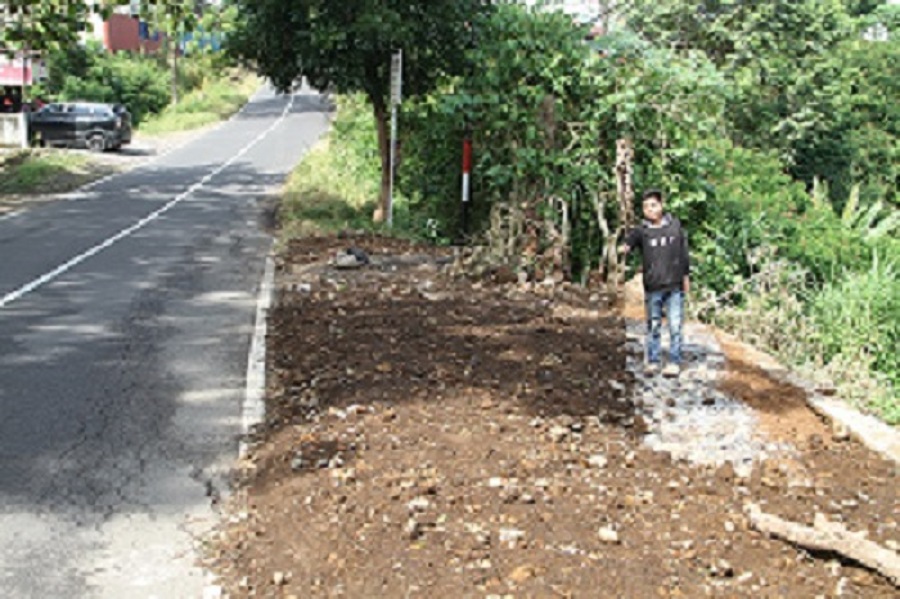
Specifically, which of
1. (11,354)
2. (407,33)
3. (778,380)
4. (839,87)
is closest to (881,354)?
(778,380)

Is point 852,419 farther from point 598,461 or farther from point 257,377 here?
point 257,377

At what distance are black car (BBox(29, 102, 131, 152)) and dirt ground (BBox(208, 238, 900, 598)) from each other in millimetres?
30565

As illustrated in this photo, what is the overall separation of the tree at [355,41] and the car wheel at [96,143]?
21.5 metres

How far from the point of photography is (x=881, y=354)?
12117mm

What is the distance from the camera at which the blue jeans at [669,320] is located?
8109mm

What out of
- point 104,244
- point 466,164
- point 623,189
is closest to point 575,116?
point 466,164

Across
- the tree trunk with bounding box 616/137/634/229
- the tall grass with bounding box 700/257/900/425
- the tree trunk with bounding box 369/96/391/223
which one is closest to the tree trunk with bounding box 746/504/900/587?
the tall grass with bounding box 700/257/900/425

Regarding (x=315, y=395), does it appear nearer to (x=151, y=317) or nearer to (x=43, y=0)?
(x=151, y=317)

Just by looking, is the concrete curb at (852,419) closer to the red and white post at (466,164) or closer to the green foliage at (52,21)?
the red and white post at (466,164)

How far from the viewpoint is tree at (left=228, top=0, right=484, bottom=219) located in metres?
15.8

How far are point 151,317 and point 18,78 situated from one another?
30017 mm

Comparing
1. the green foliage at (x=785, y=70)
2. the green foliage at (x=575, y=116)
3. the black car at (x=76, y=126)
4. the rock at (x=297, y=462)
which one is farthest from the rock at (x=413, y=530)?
the black car at (x=76, y=126)

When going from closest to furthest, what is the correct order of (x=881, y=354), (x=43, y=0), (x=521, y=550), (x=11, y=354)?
1. (x=521, y=550)
2. (x=11, y=354)
3. (x=881, y=354)
4. (x=43, y=0)

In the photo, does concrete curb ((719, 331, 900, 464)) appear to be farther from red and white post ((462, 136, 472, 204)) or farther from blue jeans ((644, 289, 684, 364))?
red and white post ((462, 136, 472, 204))
